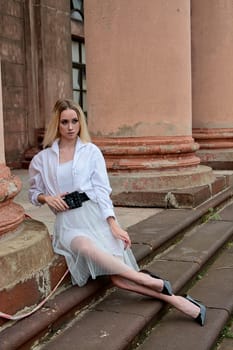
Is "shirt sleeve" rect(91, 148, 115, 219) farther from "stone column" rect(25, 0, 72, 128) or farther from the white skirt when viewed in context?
"stone column" rect(25, 0, 72, 128)

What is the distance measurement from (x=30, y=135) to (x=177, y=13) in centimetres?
443

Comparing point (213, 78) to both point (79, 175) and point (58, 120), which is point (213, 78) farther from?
point (79, 175)

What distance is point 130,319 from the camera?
295cm

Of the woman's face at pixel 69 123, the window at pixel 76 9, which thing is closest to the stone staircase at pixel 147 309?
the woman's face at pixel 69 123

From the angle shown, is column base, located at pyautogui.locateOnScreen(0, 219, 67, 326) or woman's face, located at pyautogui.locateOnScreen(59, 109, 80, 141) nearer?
column base, located at pyautogui.locateOnScreen(0, 219, 67, 326)

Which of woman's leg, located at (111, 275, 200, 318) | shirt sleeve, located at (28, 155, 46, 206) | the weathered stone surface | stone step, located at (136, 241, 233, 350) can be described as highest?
shirt sleeve, located at (28, 155, 46, 206)

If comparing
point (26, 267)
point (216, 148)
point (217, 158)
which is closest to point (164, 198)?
point (217, 158)

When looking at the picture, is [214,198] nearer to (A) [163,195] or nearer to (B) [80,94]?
(A) [163,195]

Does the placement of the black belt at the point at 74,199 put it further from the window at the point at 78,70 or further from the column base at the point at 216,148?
the window at the point at 78,70

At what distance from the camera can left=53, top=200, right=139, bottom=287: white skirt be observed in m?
3.15

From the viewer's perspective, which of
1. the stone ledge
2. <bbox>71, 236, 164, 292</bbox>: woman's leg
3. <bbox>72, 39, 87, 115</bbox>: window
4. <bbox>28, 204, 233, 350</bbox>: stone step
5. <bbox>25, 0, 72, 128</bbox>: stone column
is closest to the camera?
<bbox>28, 204, 233, 350</bbox>: stone step

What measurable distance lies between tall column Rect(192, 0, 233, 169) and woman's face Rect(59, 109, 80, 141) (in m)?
5.00

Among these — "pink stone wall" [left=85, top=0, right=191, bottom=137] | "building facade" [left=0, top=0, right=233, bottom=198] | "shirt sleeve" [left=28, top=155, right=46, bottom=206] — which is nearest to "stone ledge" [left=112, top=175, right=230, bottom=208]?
"building facade" [left=0, top=0, right=233, bottom=198]

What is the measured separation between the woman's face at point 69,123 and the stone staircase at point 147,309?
3.03ft
